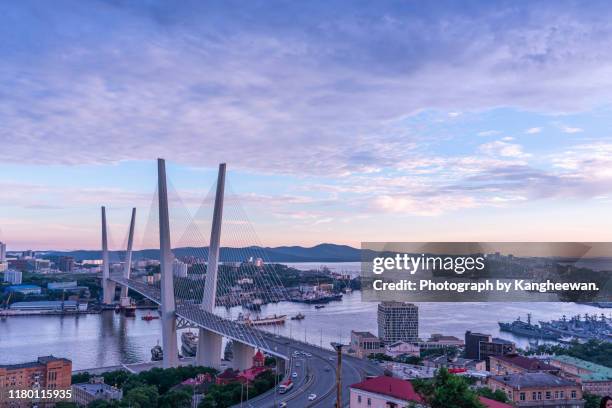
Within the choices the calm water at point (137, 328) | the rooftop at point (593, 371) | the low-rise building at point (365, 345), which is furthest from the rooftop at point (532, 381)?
the calm water at point (137, 328)

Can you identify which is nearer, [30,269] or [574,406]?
[574,406]

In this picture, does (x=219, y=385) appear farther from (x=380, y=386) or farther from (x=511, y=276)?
(x=511, y=276)

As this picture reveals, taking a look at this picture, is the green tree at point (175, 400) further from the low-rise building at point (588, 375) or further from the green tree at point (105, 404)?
the low-rise building at point (588, 375)

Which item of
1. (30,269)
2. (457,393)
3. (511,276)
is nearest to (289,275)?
(511,276)

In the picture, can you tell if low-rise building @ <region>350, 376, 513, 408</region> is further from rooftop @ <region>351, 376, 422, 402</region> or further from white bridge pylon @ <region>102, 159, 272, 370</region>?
white bridge pylon @ <region>102, 159, 272, 370</region>

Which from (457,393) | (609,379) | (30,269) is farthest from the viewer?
(30,269)

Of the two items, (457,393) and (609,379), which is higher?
(457,393)

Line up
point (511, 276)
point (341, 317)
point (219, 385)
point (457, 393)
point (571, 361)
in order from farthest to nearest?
point (511, 276), point (341, 317), point (571, 361), point (219, 385), point (457, 393)

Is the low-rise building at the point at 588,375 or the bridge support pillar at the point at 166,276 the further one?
the bridge support pillar at the point at 166,276
